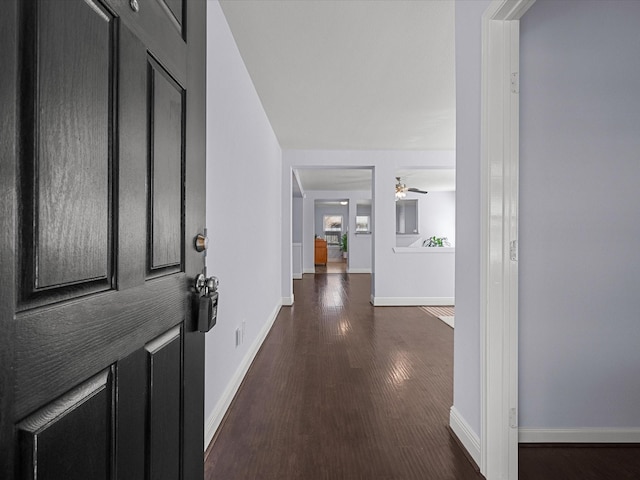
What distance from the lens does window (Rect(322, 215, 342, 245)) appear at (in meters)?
16.4

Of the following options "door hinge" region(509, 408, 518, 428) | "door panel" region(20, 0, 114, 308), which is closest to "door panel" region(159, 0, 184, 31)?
"door panel" region(20, 0, 114, 308)

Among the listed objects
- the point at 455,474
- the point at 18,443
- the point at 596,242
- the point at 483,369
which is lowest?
the point at 455,474

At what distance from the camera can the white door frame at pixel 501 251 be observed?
→ 1556 mm

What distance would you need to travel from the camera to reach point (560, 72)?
1809 mm

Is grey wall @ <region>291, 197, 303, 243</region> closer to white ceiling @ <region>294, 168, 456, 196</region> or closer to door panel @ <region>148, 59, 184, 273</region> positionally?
white ceiling @ <region>294, 168, 456, 196</region>

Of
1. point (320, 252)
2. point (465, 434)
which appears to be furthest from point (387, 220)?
point (320, 252)

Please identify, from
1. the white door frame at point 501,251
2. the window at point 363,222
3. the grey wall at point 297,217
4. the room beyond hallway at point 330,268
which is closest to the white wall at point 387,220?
the white door frame at point 501,251

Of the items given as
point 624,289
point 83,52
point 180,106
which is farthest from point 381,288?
point 83,52

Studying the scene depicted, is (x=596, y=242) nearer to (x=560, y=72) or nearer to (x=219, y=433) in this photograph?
(x=560, y=72)

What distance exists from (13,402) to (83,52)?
0.56 metres

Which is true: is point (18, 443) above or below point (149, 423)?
above

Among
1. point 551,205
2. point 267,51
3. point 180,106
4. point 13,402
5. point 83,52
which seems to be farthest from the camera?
point 267,51

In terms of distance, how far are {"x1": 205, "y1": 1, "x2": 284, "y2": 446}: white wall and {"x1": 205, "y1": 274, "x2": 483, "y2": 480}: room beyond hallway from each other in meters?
0.20

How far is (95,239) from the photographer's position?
67 cm
